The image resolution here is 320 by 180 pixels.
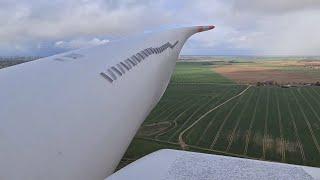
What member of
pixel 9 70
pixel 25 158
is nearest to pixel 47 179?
pixel 25 158

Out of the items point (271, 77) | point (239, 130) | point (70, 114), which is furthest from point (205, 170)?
point (271, 77)

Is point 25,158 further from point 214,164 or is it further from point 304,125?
point 304,125

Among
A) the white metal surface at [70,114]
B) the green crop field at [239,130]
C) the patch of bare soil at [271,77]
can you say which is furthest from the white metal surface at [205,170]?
the patch of bare soil at [271,77]

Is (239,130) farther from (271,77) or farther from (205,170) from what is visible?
(271,77)

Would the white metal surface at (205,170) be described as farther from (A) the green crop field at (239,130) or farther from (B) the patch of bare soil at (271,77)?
(B) the patch of bare soil at (271,77)

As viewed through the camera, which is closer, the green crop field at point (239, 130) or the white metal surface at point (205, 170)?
the white metal surface at point (205, 170)

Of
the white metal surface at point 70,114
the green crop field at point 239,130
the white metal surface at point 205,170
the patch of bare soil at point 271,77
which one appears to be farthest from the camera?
the patch of bare soil at point 271,77
